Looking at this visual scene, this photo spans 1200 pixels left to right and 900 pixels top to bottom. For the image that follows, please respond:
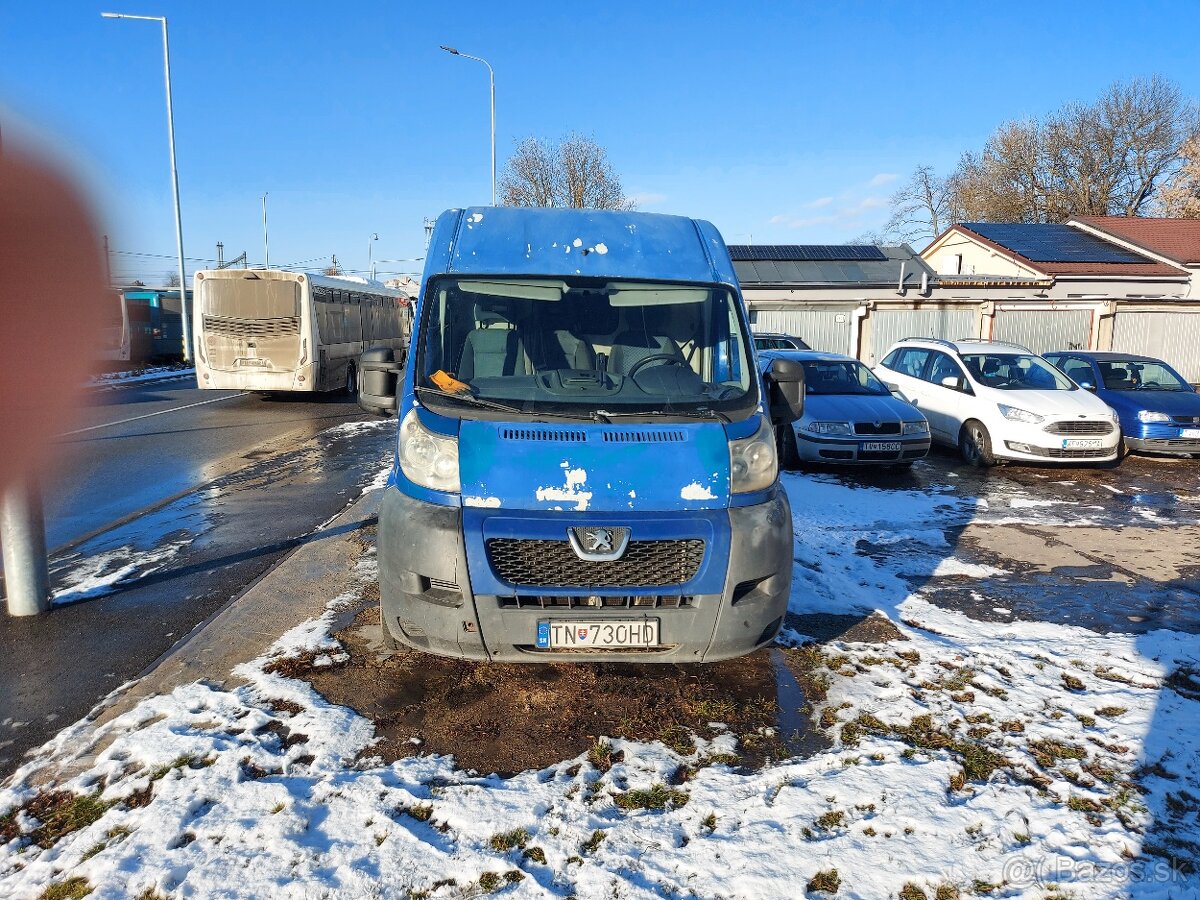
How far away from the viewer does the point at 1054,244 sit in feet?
104

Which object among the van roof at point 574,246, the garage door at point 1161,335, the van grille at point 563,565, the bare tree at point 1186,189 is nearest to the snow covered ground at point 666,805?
the van grille at point 563,565

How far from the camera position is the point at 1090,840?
9.23ft

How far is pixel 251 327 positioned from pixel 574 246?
14.6 m

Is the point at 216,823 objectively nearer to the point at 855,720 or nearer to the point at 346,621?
the point at 346,621

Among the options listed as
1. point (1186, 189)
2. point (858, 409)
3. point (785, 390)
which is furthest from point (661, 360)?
point (1186, 189)

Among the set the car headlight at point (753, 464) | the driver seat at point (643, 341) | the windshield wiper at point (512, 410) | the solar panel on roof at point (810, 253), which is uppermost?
the solar panel on roof at point (810, 253)

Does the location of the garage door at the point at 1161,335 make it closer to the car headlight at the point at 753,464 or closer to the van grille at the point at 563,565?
the car headlight at the point at 753,464

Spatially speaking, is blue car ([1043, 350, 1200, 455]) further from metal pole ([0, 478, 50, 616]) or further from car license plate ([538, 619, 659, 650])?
metal pole ([0, 478, 50, 616])

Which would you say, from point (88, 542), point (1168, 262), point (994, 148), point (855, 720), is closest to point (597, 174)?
point (994, 148)

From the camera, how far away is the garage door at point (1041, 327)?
840 inches

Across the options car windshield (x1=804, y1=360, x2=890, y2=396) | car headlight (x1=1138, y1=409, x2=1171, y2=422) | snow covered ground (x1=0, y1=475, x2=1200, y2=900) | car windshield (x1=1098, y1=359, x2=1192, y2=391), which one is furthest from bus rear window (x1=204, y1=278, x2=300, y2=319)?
car headlight (x1=1138, y1=409, x2=1171, y2=422)

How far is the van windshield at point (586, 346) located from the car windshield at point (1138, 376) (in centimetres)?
1058

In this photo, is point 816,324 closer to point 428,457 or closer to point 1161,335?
point 1161,335

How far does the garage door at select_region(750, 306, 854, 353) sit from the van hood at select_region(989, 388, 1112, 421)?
13200 millimetres
